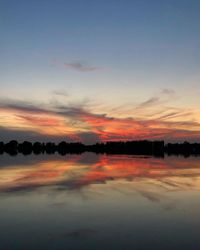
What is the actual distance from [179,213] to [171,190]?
7.45 metres

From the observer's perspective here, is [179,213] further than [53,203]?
No

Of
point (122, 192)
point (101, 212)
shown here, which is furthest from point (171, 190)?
point (101, 212)

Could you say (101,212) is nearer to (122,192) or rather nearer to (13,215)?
(13,215)

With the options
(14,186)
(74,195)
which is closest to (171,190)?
(74,195)

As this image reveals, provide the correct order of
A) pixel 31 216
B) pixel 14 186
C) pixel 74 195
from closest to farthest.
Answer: pixel 31 216
pixel 74 195
pixel 14 186

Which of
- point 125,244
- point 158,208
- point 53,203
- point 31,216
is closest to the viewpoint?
point 125,244

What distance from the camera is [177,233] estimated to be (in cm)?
1258

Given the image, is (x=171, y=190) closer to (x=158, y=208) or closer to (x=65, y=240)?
(x=158, y=208)

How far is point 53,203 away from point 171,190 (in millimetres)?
8484

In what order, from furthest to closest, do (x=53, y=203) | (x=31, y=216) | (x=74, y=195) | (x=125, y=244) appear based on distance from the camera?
1. (x=74, y=195)
2. (x=53, y=203)
3. (x=31, y=216)
4. (x=125, y=244)

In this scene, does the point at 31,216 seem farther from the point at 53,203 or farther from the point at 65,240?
the point at 65,240

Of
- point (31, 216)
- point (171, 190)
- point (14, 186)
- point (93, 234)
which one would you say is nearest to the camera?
point (93, 234)

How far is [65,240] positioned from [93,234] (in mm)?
1183

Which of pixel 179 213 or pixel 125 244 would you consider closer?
pixel 125 244
